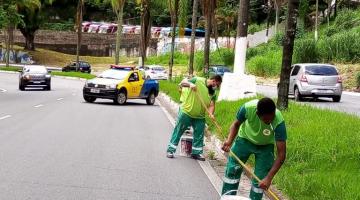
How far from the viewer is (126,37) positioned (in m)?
86.8

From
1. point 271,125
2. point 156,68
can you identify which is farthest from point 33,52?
point 271,125

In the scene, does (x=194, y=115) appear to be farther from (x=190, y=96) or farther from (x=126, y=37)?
(x=126, y=37)

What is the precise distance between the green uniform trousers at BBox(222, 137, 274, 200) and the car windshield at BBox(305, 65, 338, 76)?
2113cm

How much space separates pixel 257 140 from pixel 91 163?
14.2 ft

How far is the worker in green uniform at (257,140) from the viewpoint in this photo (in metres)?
6.50

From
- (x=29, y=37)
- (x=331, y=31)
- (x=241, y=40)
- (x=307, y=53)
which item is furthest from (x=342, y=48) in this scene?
(x=29, y=37)

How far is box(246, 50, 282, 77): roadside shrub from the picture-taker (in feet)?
161

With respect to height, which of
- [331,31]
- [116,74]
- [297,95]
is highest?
[331,31]

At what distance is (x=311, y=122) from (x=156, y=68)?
43.1 m

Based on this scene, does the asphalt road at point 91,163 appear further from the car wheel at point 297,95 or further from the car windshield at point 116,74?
the car wheel at point 297,95

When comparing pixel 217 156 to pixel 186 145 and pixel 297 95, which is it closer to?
pixel 186 145

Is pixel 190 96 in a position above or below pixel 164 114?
above

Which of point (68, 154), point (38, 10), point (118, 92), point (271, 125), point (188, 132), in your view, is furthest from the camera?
point (38, 10)

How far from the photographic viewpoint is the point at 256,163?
718 cm
